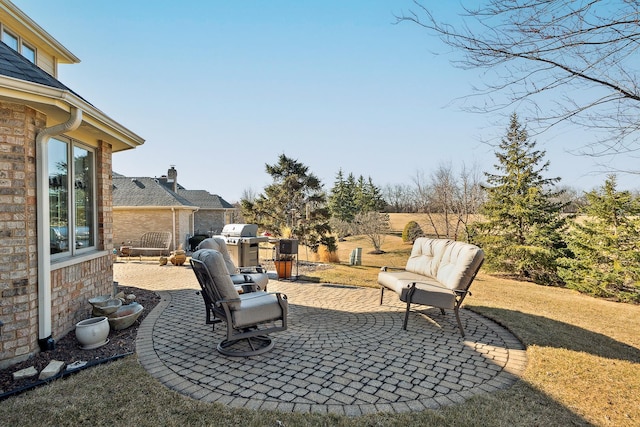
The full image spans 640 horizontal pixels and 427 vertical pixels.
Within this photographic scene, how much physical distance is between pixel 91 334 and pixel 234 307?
173 cm

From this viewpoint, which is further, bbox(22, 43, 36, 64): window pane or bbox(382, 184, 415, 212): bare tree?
bbox(382, 184, 415, 212): bare tree

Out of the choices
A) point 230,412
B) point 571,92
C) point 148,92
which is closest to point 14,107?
point 230,412

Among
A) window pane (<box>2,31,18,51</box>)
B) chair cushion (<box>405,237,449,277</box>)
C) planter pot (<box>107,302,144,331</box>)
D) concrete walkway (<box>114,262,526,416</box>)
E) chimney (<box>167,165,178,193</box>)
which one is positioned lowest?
concrete walkway (<box>114,262,526,416</box>)

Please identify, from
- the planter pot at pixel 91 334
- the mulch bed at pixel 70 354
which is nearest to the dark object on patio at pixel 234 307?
the mulch bed at pixel 70 354

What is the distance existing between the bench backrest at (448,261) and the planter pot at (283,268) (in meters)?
3.64

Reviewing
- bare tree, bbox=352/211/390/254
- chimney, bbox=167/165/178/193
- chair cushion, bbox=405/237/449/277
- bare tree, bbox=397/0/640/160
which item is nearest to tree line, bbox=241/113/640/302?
chair cushion, bbox=405/237/449/277

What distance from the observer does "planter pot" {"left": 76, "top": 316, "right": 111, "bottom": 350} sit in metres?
3.72

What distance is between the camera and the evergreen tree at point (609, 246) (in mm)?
8625

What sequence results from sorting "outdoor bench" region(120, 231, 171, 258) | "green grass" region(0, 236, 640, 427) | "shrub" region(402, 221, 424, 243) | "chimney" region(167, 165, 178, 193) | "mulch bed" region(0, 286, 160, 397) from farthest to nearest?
"shrub" region(402, 221, 424, 243) → "chimney" region(167, 165, 178, 193) → "outdoor bench" region(120, 231, 171, 258) → "mulch bed" region(0, 286, 160, 397) → "green grass" region(0, 236, 640, 427)

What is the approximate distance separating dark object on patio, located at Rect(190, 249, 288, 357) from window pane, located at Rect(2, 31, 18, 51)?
546 cm

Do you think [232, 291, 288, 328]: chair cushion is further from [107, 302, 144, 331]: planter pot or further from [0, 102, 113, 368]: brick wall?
[0, 102, 113, 368]: brick wall

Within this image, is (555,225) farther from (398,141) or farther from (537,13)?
(537,13)

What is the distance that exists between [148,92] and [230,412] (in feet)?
30.2

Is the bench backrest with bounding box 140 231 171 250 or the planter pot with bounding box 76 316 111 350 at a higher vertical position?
the bench backrest with bounding box 140 231 171 250
